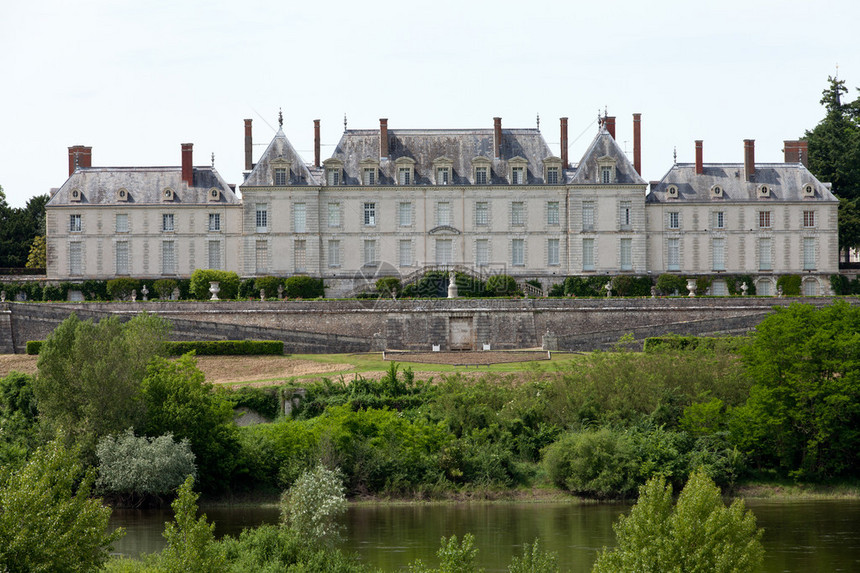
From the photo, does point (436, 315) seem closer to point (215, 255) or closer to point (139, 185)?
point (215, 255)

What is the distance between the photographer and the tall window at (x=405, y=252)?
1700 inches

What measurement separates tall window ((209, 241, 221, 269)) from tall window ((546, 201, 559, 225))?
11.0 m

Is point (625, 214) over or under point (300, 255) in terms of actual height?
over

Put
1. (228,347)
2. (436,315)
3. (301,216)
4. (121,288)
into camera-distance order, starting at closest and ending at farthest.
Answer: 1. (228,347)
2. (436,315)
3. (121,288)
4. (301,216)

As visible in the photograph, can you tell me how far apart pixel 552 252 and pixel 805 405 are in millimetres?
18736

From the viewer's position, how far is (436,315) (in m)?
36.8

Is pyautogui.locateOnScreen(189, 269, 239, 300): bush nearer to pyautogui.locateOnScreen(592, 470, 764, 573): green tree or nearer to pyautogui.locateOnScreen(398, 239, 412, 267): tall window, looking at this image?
pyautogui.locateOnScreen(398, 239, 412, 267): tall window

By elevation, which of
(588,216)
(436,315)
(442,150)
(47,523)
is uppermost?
(442,150)

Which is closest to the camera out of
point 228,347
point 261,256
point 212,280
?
point 228,347

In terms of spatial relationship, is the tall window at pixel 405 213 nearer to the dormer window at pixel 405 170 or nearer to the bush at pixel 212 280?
the dormer window at pixel 405 170

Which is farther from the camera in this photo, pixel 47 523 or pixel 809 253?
pixel 809 253

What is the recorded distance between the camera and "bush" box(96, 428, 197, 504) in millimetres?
22984

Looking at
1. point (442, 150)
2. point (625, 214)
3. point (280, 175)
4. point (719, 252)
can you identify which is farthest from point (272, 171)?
point (719, 252)

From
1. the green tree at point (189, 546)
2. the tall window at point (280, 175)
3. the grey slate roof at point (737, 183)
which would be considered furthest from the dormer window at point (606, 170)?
the green tree at point (189, 546)
